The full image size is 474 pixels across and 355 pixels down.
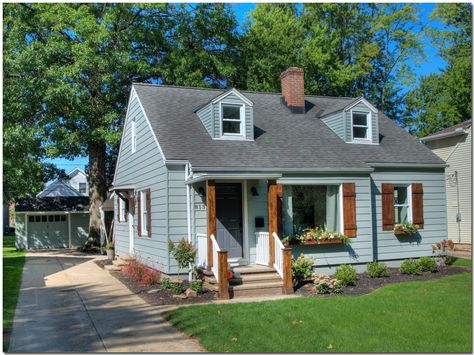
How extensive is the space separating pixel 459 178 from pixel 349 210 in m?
11.0

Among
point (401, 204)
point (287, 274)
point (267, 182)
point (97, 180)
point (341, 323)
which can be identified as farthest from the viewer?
point (97, 180)

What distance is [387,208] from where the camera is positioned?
49.8 ft

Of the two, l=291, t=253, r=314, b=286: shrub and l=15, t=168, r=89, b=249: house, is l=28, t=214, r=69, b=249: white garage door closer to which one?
l=15, t=168, r=89, b=249: house

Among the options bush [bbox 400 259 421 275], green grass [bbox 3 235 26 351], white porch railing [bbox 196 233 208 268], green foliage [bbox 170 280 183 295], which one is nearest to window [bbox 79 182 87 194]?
green grass [bbox 3 235 26 351]

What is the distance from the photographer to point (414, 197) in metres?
15.7

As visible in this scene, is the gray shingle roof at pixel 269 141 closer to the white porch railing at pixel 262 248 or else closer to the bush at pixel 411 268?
the white porch railing at pixel 262 248

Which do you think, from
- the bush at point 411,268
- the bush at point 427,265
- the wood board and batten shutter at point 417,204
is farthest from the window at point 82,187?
the bush at point 427,265

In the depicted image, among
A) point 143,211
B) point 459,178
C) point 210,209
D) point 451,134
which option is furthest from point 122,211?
point 459,178

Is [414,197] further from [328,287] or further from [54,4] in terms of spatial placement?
[54,4]

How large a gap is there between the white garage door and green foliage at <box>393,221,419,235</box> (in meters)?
21.8

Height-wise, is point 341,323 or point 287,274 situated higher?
point 287,274

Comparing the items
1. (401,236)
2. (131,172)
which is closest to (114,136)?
(131,172)

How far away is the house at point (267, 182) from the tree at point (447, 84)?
49.0 ft

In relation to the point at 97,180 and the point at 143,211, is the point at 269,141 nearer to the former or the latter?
the point at 143,211
